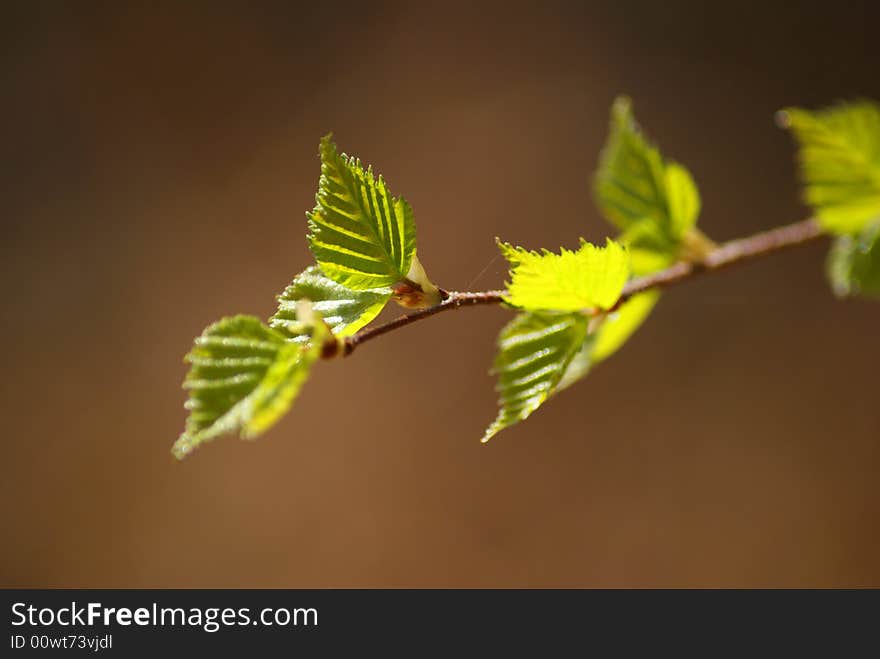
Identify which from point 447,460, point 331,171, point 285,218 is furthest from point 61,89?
point 331,171

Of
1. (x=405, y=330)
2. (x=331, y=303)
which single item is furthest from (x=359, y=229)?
(x=405, y=330)

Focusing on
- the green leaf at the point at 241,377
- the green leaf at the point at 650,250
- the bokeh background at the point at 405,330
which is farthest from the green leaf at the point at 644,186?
the bokeh background at the point at 405,330

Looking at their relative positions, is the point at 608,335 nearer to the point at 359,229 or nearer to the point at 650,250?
the point at 650,250

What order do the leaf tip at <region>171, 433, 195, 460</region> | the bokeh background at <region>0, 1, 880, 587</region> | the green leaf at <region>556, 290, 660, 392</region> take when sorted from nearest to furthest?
the leaf tip at <region>171, 433, 195, 460</region>
the green leaf at <region>556, 290, 660, 392</region>
the bokeh background at <region>0, 1, 880, 587</region>

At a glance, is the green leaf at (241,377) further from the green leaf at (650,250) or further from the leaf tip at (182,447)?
the green leaf at (650,250)

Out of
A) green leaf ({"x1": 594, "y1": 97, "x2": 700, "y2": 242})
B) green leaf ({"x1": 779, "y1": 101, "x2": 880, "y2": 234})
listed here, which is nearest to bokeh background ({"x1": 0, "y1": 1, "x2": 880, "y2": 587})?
green leaf ({"x1": 594, "y1": 97, "x2": 700, "y2": 242})

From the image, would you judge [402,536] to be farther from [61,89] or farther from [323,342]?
[323,342]

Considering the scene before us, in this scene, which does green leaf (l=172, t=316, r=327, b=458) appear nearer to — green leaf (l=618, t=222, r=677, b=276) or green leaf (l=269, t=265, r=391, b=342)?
green leaf (l=269, t=265, r=391, b=342)
